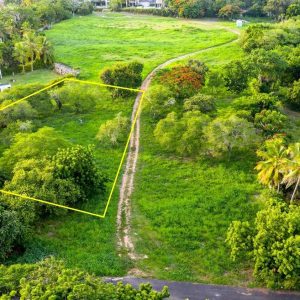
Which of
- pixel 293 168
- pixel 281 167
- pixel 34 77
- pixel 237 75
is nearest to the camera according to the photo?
pixel 293 168

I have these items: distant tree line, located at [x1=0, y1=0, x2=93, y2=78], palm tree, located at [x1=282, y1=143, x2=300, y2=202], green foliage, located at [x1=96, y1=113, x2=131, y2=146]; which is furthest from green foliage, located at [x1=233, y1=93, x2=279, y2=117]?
distant tree line, located at [x1=0, y1=0, x2=93, y2=78]

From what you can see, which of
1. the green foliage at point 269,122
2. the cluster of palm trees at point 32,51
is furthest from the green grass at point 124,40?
the green foliage at point 269,122

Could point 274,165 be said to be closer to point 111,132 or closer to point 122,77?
point 111,132

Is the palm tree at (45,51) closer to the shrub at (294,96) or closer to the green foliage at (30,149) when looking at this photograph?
the green foliage at (30,149)

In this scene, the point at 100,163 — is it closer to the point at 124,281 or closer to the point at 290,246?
the point at 124,281

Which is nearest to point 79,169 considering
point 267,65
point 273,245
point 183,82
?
point 273,245

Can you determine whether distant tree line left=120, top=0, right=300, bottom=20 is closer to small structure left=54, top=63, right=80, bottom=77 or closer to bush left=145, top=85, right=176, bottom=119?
small structure left=54, top=63, right=80, bottom=77
